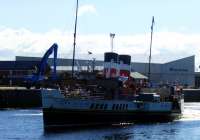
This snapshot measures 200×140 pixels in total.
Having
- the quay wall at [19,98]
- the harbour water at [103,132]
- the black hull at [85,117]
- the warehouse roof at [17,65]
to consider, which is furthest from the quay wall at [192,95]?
the black hull at [85,117]

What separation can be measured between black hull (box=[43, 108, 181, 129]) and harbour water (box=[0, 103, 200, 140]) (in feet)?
4.91

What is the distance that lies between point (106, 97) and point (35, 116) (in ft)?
58.6

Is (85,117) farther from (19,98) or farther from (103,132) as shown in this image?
(19,98)

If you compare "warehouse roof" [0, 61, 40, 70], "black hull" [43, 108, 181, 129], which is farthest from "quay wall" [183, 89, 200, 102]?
"black hull" [43, 108, 181, 129]

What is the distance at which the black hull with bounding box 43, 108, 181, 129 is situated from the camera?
7625 cm

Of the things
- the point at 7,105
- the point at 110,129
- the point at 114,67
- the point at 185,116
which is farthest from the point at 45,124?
the point at 7,105

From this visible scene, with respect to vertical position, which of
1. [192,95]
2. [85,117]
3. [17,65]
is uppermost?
[17,65]

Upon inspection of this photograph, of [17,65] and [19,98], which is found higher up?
[17,65]

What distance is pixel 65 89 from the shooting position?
79.1m

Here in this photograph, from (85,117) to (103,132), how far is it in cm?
593

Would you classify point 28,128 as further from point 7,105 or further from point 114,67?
point 7,105

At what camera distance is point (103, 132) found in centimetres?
7306

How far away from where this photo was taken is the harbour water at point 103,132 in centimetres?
6888

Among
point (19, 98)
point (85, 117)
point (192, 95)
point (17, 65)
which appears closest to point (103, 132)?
point (85, 117)
